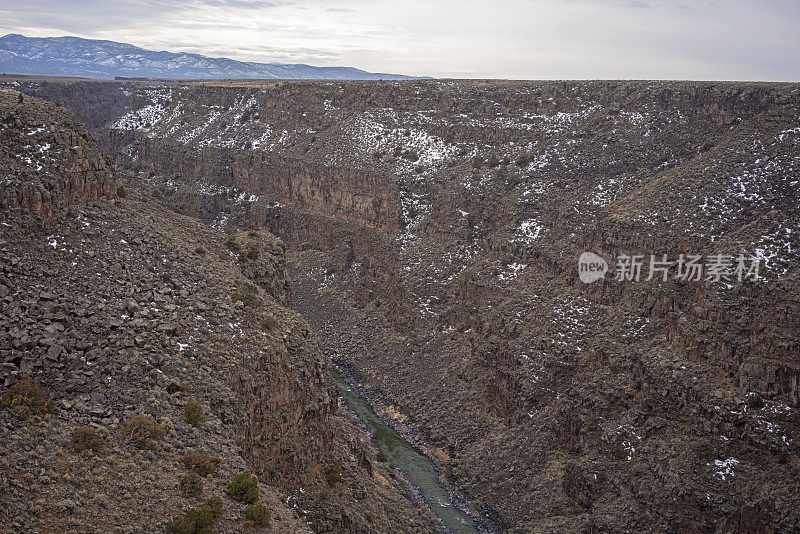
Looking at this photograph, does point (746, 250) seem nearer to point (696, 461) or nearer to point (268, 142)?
point (696, 461)

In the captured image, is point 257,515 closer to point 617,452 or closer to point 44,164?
point 44,164

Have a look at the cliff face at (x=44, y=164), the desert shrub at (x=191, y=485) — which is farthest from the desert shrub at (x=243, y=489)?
the cliff face at (x=44, y=164)

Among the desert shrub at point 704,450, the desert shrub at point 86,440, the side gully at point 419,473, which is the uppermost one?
the desert shrub at point 86,440

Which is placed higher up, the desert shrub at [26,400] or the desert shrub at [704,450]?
the desert shrub at [26,400]

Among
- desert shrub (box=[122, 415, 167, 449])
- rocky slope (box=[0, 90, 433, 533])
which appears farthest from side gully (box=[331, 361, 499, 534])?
desert shrub (box=[122, 415, 167, 449])

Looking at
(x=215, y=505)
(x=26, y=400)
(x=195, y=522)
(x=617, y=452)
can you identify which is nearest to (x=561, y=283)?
(x=617, y=452)

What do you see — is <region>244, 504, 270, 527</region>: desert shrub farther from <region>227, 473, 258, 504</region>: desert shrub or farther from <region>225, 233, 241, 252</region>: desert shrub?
<region>225, 233, 241, 252</region>: desert shrub

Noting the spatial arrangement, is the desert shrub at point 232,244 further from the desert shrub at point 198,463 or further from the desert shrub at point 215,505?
the desert shrub at point 215,505

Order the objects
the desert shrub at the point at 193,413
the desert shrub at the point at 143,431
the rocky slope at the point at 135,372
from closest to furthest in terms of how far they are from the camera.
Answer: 1. the rocky slope at the point at 135,372
2. the desert shrub at the point at 143,431
3. the desert shrub at the point at 193,413

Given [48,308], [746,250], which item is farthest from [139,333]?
[746,250]
